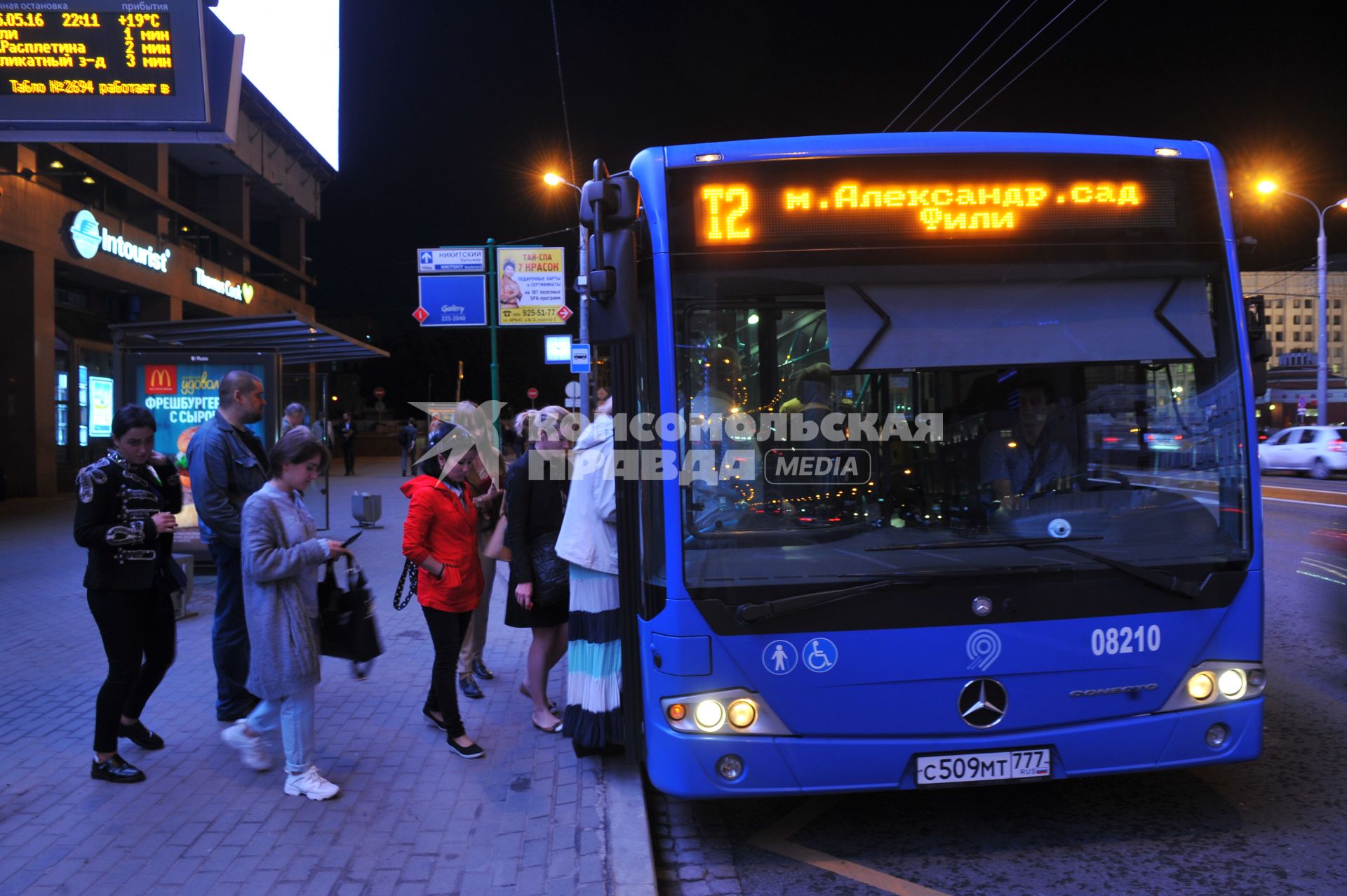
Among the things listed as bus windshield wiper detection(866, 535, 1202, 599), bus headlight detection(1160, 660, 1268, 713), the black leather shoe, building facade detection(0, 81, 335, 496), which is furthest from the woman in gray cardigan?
building facade detection(0, 81, 335, 496)

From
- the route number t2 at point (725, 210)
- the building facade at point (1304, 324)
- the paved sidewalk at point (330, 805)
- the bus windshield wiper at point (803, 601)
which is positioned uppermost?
the building facade at point (1304, 324)

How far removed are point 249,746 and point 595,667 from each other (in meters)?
1.63

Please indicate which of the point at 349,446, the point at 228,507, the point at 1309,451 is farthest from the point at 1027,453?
the point at 349,446

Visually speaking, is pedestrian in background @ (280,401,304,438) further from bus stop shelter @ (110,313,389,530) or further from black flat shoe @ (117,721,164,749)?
black flat shoe @ (117,721,164,749)

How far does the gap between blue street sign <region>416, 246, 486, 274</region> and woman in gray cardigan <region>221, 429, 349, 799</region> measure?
17179 mm

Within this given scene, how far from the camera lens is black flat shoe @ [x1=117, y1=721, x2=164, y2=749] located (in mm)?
4883

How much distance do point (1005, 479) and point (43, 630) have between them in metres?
7.68

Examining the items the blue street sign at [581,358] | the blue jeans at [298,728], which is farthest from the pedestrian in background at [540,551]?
the blue street sign at [581,358]

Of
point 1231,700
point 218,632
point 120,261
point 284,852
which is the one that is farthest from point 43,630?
point 120,261

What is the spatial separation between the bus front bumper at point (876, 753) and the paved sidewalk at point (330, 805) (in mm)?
402

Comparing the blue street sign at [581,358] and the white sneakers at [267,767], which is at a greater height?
the blue street sign at [581,358]

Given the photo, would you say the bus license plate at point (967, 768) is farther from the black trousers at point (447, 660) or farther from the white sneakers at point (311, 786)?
the white sneakers at point (311, 786)

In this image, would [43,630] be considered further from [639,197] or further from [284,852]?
[639,197]

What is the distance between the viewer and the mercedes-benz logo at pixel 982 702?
145 inches
